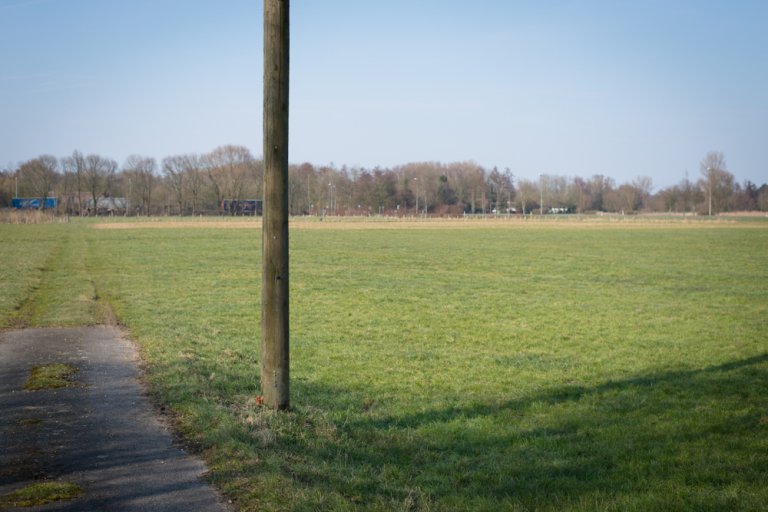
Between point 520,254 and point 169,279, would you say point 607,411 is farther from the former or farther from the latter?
point 520,254

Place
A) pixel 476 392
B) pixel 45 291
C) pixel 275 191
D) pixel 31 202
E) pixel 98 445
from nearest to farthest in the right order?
pixel 98 445
pixel 275 191
pixel 476 392
pixel 45 291
pixel 31 202

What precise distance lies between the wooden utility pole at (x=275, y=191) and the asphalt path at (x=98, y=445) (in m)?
1.40

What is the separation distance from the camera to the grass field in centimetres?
598

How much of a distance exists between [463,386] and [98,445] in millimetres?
5372

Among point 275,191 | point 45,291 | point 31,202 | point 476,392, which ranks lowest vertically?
point 476,392

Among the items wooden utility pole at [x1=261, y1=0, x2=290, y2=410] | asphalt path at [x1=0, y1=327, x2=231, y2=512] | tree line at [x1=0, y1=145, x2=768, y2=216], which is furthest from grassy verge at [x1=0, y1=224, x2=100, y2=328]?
tree line at [x1=0, y1=145, x2=768, y2=216]

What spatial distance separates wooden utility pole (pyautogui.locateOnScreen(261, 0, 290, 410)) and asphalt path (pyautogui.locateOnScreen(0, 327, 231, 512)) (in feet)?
4.61

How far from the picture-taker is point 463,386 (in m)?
10.3

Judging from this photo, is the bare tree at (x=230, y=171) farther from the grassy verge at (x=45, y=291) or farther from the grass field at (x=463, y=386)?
the grass field at (x=463, y=386)

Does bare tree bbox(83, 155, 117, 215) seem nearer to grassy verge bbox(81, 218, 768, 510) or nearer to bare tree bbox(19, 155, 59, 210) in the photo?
bare tree bbox(19, 155, 59, 210)

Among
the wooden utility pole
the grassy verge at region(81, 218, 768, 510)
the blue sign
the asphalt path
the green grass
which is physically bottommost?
the grassy verge at region(81, 218, 768, 510)

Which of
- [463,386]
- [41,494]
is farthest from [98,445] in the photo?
[463,386]

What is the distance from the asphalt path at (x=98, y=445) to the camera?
5.25m

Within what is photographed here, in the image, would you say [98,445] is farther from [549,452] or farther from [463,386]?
[463,386]
